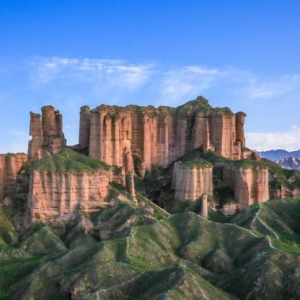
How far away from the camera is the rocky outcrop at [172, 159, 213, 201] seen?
12175cm

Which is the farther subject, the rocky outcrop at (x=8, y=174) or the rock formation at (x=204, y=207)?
the rocky outcrop at (x=8, y=174)

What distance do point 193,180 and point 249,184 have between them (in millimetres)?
11492

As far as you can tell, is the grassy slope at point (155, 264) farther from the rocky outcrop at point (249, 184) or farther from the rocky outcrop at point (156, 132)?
the rocky outcrop at point (156, 132)

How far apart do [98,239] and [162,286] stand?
3684cm

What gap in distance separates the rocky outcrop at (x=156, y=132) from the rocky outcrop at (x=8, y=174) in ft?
54.9

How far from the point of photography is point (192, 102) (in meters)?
148

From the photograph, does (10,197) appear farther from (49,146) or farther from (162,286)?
(162,286)

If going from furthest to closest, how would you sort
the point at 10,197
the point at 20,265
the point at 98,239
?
1. the point at 10,197
2. the point at 98,239
3. the point at 20,265

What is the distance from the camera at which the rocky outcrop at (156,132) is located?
427ft

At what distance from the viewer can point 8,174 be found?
120 metres

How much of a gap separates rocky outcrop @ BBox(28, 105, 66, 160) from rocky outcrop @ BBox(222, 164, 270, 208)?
36.5 metres

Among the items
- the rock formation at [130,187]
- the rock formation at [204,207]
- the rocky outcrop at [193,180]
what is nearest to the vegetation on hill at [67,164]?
the rock formation at [130,187]

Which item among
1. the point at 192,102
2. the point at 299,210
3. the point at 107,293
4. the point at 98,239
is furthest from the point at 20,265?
the point at 192,102

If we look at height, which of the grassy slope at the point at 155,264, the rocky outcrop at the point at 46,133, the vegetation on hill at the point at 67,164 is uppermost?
the rocky outcrop at the point at 46,133
